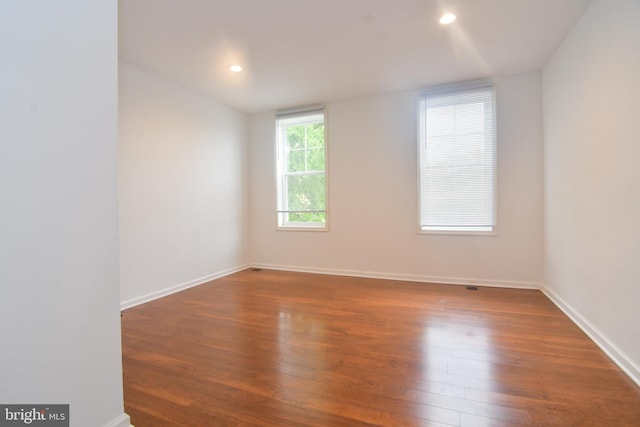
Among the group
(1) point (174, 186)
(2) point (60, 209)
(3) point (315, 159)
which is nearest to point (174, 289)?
(1) point (174, 186)

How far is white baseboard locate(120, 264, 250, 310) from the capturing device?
10.7 feet

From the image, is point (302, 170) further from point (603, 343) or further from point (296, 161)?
point (603, 343)

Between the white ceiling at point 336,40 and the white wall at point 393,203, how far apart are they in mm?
515

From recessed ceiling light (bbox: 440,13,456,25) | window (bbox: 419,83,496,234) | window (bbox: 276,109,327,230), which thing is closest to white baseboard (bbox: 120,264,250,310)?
window (bbox: 276,109,327,230)

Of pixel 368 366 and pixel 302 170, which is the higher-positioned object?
pixel 302 170

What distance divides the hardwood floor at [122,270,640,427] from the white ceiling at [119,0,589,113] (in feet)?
8.81

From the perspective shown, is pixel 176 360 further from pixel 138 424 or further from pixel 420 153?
pixel 420 153

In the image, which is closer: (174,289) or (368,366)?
(368,366)

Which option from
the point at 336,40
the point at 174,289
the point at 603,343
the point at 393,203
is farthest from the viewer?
the point at 393,203

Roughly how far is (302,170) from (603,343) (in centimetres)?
408

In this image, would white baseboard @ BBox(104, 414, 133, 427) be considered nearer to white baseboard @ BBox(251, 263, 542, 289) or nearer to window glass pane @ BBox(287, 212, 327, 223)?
white baseboard @ BBox(251, 263, 542, 289)

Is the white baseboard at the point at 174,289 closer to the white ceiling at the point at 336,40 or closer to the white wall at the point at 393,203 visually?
the white wall at the point at 393,203

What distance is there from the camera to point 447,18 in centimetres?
255

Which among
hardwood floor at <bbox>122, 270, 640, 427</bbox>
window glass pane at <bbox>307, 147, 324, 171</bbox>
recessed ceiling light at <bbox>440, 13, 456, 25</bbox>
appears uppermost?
recessed ceiling light at <bbox>440, 13, 456, 25</bbox>
